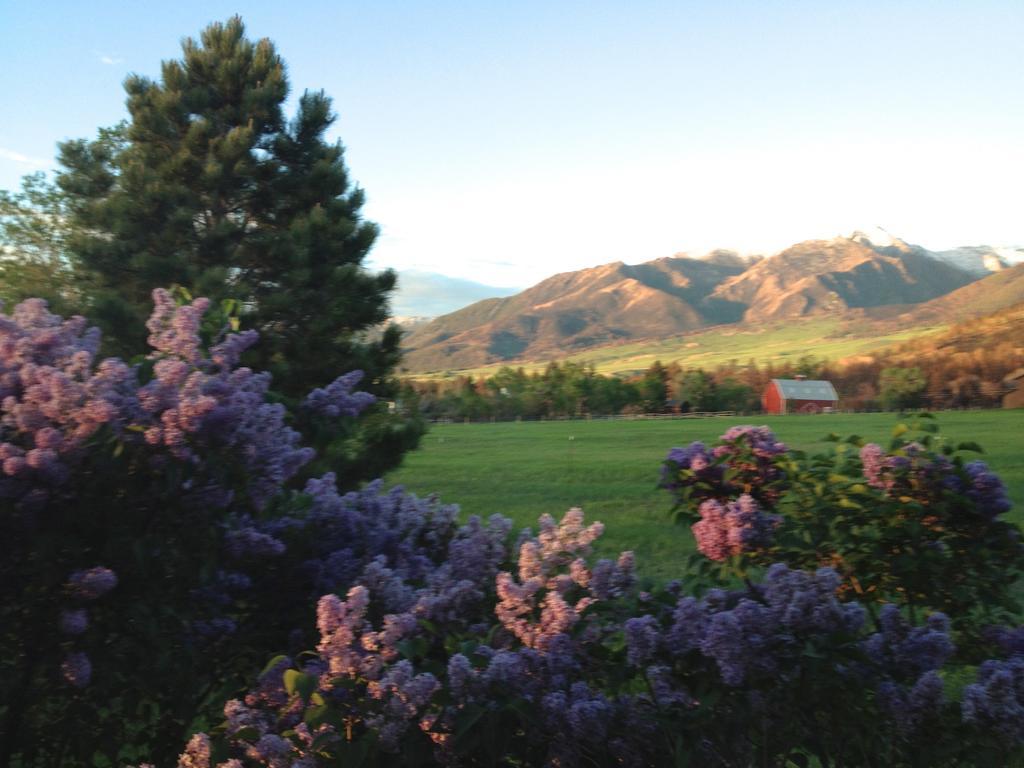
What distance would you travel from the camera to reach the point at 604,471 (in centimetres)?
2338

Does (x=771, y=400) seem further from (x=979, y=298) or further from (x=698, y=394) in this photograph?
(x=979, y=298)

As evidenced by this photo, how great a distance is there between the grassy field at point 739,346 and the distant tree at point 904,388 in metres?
37.3

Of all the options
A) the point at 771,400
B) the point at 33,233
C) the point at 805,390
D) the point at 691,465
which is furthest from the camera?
the point at 771,400

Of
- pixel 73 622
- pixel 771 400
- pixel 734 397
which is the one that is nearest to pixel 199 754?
pixel 73 622

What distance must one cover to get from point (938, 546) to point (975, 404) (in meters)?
47.8


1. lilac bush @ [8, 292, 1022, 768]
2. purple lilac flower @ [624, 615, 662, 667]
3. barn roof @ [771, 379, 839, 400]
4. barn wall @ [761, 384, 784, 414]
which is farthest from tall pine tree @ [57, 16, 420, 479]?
barn wall @ [761, 384, 784, 414]

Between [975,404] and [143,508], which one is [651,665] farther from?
[975,404]

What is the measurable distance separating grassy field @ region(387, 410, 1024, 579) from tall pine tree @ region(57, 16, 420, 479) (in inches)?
124

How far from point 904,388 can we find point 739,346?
273 feet

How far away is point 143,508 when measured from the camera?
2533 mm

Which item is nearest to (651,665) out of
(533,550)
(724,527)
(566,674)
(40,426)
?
(566,674)

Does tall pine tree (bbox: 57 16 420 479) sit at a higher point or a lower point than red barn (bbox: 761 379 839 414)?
higher

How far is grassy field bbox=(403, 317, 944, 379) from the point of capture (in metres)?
101

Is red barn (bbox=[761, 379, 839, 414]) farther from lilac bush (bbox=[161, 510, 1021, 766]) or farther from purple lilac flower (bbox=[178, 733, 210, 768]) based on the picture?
purple lilac flower (bbox=[178, 733, 210, 768])
